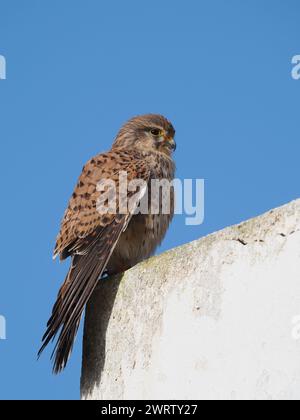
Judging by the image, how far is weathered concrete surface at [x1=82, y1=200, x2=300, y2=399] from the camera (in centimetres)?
284

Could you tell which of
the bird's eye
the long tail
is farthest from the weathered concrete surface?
the bird's eye

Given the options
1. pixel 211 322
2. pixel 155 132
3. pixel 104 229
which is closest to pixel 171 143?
pixel 155 132

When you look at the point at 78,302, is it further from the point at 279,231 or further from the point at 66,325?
Result: the point at 279,231

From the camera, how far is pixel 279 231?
9.85 ft

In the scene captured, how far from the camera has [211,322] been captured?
3150mm

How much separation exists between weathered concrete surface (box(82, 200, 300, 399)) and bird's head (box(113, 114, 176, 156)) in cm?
180

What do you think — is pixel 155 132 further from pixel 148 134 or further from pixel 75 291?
pixel 75 291

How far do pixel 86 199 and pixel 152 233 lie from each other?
0.42m

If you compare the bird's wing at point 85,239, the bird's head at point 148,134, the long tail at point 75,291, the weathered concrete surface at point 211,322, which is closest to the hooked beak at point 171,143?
the bird's head at point 148,134

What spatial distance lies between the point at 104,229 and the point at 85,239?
116 millimetres

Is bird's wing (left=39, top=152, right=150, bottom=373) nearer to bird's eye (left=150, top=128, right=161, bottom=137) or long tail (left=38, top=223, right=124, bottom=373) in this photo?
long tail (left=38, top=223, right=124, bottom=373)

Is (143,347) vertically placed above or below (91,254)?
below
